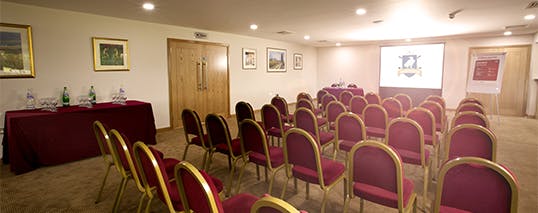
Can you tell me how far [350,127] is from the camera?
3324mm

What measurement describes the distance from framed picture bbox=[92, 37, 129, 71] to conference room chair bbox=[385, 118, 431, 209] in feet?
16.8

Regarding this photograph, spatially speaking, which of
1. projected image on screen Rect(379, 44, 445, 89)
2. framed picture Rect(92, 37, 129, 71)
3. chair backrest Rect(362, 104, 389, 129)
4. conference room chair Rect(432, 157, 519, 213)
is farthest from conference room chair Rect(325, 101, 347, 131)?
projected image on screen Rect(379, 44, 445, 89)

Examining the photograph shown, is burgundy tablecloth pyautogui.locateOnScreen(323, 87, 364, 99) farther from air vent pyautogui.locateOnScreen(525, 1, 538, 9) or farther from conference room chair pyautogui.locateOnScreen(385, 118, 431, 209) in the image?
conference room chair pyautogui.locateOnScreen(385, 118, 431, 209)

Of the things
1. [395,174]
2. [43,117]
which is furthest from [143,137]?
[395,174]

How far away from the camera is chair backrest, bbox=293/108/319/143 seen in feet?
11.8

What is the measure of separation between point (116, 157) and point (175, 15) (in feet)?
11.5

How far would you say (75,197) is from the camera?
10.3 feet

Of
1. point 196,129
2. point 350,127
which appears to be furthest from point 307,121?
point 196,129

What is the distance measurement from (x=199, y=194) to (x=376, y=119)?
321 centimetres

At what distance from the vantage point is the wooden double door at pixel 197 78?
6.58 metres

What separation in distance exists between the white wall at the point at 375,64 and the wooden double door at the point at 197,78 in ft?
19.0

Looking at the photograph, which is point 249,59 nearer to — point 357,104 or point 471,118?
point 357,104

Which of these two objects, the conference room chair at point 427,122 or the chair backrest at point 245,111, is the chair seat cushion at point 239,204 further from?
the conference room chair at point 427,122

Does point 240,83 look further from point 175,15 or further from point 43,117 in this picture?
point 43,117
